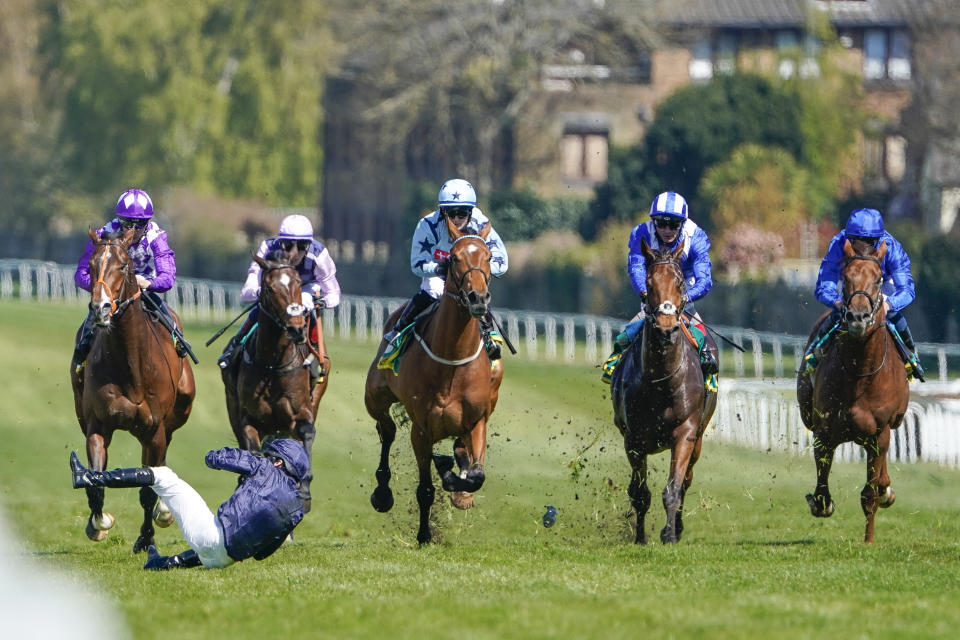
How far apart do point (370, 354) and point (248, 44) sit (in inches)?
1053

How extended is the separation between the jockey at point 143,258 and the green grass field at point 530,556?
5.39 feet

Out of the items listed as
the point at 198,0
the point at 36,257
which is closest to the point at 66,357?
the point at 198,0

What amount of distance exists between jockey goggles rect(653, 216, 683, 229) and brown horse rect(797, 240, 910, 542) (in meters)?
1.24

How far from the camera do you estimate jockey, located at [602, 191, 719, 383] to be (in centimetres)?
1261

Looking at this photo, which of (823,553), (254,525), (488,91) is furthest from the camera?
→ (488,91)

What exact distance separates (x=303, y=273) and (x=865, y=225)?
14.5 feet

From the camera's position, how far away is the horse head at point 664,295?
11.8m

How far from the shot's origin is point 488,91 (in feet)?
174

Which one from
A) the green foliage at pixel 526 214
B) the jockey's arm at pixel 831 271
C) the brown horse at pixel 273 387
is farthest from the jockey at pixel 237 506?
the green foliage at pixel 526 214

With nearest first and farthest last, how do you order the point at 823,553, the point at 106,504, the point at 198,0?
the point at 823,553
the point at 106,504
the point at 198,0

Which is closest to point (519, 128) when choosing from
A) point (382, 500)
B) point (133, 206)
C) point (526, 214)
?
point (526, 214)

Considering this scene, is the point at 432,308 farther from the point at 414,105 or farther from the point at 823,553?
the point at 414,105

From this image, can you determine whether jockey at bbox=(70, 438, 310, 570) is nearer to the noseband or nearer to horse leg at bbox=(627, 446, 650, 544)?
horse leg at bbox=(627, 446, 650, 544)

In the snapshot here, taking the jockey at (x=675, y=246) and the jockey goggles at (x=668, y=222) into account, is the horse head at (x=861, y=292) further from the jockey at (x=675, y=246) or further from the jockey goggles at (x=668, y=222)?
the jockey goggles at (x=668, y=222)
